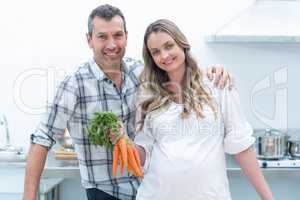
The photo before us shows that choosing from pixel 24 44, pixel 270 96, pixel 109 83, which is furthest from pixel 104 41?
pixel 270 96

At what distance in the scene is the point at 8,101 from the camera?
2.72 m

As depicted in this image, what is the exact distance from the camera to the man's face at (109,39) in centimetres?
154

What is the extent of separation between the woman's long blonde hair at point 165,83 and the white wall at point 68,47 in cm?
114

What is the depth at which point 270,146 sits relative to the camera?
2391 millimetres

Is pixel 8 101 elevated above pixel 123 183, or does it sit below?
above

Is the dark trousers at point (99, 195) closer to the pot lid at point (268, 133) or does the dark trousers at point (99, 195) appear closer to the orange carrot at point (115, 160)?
the orange carrot at point (115, 160)

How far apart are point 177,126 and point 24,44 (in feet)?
5.12

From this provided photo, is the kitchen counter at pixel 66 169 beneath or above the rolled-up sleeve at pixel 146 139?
beneath

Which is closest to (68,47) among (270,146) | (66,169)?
(66,169)

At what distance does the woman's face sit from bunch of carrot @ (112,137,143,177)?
0.96ft

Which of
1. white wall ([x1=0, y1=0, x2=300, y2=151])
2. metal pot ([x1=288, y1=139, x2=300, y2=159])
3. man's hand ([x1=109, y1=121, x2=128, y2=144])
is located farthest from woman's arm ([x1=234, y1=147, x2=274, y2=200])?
white wall ([x1=0, y1=0, x2=300, y2=151])

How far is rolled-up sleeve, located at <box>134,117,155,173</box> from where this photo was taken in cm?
152

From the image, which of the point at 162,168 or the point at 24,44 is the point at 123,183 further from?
the point at 24,44

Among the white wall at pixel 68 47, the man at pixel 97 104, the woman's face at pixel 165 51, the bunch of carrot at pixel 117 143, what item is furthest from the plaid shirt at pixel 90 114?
the white wall at pixel 68 47
